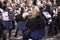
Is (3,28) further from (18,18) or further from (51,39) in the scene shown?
(51,39)

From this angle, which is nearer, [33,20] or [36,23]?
[36,23]

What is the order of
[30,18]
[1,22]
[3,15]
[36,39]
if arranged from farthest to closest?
[3,15]
[1,22]
[30,18]
[36,39]

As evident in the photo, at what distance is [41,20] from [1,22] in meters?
2.62

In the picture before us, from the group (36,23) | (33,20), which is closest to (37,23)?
(36,23)

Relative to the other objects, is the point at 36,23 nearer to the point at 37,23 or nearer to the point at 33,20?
the point at 37,23

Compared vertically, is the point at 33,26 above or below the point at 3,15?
below

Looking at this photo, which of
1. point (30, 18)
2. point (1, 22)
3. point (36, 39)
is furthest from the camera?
point (1, 22)

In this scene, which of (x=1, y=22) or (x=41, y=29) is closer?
(x=41, y=29)

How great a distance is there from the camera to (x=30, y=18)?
13359 mm

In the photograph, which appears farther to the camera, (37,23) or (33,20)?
(33,20)

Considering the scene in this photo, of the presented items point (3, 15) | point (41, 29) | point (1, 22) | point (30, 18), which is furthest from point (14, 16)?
point (41, 29)

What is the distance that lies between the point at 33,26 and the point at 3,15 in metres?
3.33

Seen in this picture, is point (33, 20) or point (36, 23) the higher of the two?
point (33, 20)

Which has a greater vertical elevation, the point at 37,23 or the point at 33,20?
the point at 33,20
